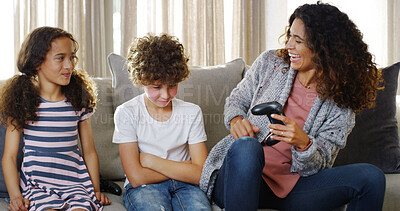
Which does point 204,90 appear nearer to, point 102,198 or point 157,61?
point 157,61

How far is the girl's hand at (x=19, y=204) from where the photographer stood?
1.46 meters

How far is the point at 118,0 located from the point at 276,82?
1.65 meters

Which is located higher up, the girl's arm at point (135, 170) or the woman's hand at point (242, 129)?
the woman's hand at point (242, 129)

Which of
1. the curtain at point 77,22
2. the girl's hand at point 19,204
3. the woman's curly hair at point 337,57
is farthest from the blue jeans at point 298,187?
the curtain at point 77,22

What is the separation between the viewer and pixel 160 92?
1.56 metres

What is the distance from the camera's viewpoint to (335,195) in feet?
4.68

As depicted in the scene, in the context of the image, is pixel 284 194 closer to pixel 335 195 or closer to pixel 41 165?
pixel 335 195

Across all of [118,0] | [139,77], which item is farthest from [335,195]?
[118,0]

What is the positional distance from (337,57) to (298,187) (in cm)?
50

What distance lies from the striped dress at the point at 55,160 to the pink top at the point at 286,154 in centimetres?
65

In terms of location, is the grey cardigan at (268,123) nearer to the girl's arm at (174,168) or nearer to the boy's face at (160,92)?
the girl's arm at (174,168)

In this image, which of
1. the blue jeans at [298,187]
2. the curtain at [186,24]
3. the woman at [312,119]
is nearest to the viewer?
the blue jeans at [298,187]

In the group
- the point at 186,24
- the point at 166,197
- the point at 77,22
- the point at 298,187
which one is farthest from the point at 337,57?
the point at 77,22

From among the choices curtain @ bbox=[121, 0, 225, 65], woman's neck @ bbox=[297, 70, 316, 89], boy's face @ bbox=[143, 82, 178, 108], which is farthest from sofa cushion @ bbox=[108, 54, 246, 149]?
curtain @ bbox=[121, 0, 225, 65]
